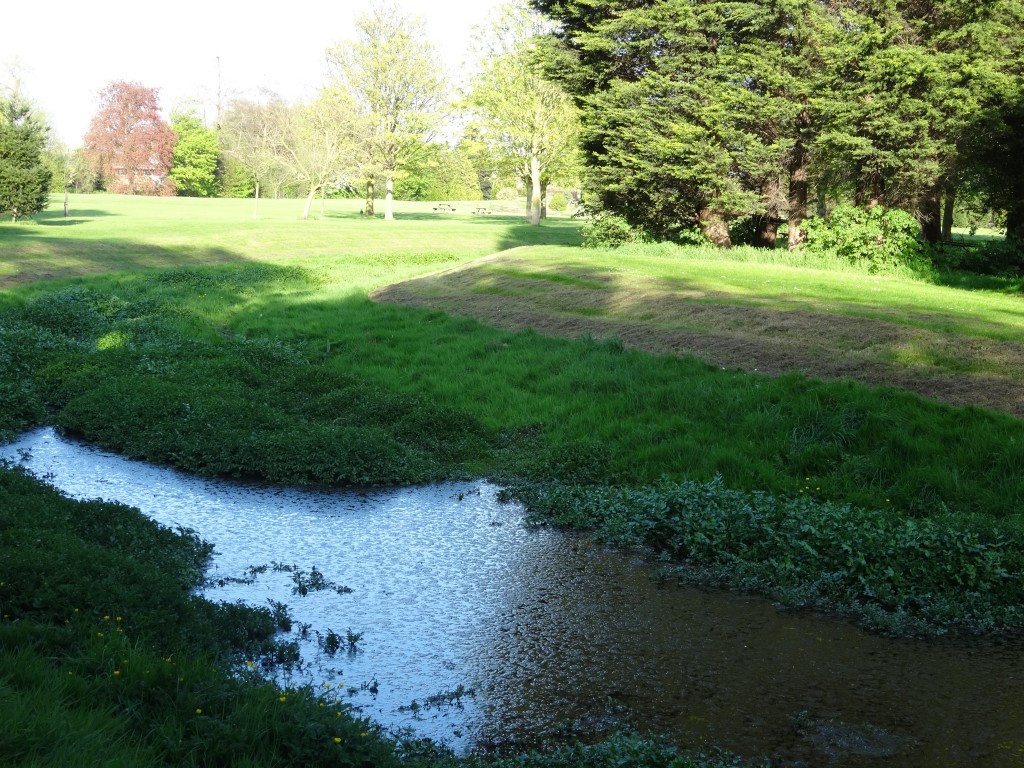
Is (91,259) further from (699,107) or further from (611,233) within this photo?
(699,107)

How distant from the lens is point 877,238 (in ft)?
76.6

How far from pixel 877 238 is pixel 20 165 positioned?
3257 centimetres

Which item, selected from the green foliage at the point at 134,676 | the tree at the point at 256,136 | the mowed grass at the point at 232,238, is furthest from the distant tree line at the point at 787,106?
the tree at the point at 256,136

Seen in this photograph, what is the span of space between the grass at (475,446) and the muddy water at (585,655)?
20.3 inches

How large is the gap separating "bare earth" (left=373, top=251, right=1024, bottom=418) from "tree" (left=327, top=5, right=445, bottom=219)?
121 feet

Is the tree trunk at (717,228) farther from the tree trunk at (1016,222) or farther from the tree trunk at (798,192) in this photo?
the tree trunk at (1016,222)

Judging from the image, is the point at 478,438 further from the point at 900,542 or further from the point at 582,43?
the point at 582,43

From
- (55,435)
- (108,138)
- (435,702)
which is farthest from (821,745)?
(108,138)

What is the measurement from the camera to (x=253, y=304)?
21.8m

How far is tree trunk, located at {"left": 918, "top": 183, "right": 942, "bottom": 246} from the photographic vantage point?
25.1 meters

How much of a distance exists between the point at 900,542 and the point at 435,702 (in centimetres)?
434

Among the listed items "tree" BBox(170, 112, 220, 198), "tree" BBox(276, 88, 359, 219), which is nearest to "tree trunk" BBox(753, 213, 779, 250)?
"tree" BBox(276, 88, 359, 219)

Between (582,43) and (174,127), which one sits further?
(174,127)

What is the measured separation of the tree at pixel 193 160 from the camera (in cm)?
8312
